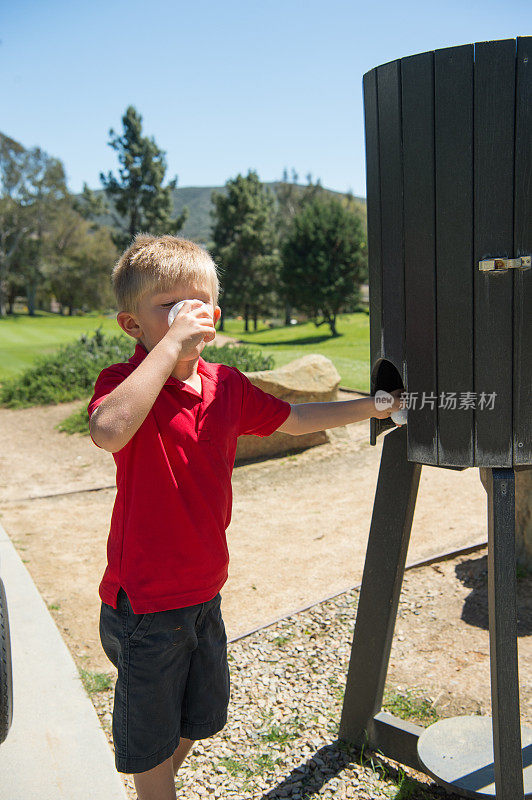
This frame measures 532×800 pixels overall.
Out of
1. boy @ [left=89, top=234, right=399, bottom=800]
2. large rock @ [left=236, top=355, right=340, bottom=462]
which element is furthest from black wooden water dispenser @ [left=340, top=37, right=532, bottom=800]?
Answer: large rock @ [left=236, top=355, right=340, bottom=462]

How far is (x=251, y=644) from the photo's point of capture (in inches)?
127

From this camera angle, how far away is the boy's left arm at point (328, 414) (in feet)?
6.60

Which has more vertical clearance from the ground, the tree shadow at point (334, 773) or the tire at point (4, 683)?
the tire at point (4, 683)

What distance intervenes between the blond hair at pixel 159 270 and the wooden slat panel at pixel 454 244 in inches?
24.7

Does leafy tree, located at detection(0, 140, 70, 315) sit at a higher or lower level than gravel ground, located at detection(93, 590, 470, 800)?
higher

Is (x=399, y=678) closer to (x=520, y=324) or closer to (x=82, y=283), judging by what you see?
(x=520, y=324)

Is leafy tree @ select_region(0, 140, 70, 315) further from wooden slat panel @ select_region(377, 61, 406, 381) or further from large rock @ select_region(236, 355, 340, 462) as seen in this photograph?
wooden slat panel @ select_region(377, 61, 406, 381)

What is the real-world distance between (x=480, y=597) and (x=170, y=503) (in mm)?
2502

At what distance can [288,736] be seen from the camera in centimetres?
251

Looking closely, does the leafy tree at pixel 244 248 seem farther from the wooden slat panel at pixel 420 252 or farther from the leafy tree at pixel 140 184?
the wooden slat panel at pixel 420 252

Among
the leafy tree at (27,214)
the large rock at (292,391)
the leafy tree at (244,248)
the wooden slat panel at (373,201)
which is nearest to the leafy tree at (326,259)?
the leafy tree at (244,248)

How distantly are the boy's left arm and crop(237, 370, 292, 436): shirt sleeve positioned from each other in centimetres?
4

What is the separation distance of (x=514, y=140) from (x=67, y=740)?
8.02 ft

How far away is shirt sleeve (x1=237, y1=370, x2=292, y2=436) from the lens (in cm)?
192
